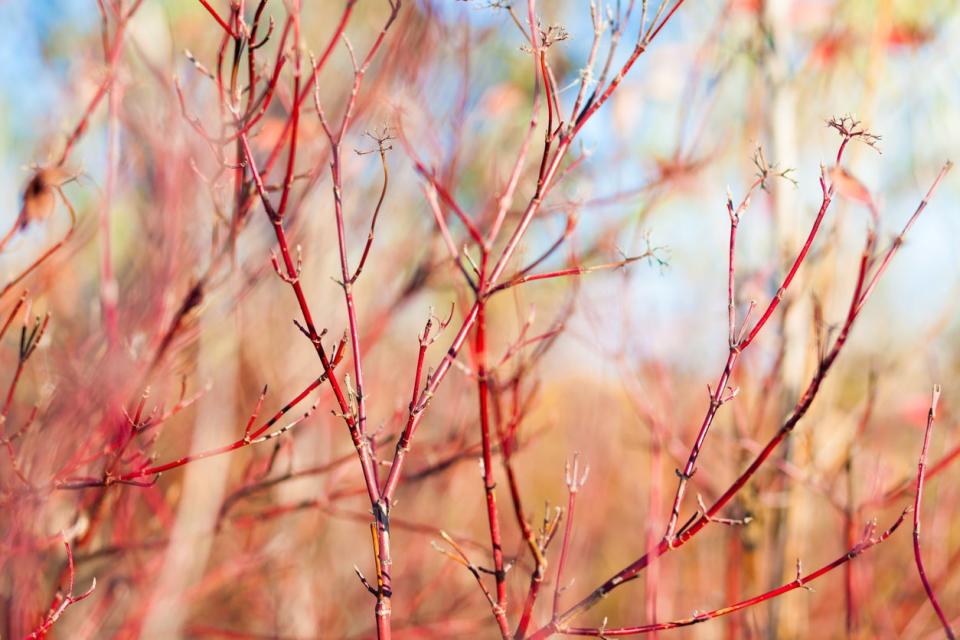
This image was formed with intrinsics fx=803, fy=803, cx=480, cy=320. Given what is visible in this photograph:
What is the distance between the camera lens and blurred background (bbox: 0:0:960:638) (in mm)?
1685

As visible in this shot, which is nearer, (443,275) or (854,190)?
(854,190)

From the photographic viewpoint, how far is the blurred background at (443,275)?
1685 mm

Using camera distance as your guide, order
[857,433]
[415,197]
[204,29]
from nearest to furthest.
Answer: [857,433], [415,197], [204,29]

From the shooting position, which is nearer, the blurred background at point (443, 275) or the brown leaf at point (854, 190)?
the brown leaf at point (854, 190)

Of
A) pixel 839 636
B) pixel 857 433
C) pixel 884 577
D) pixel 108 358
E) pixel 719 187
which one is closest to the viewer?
pixel 108 358

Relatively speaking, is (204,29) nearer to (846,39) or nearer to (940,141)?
(846,39)

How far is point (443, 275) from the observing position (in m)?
2.47

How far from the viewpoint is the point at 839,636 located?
4.45 meters

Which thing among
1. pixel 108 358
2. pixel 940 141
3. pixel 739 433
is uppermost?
pixel 940 141

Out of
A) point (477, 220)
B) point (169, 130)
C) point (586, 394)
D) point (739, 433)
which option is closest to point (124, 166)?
point (169, 130)

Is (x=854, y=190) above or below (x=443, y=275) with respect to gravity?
below

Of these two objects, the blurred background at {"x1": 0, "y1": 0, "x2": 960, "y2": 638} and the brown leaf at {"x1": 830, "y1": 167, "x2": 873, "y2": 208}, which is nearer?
the brown leaf at {"x1": 830, "y1": 167, "x2": 873, "y2": 208}

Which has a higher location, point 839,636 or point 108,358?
point 839,636

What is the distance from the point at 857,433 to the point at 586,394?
330 centimetres
